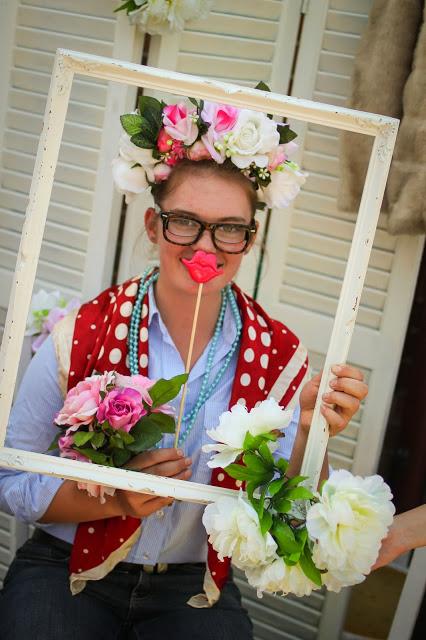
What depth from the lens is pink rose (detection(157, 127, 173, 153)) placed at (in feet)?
5.10

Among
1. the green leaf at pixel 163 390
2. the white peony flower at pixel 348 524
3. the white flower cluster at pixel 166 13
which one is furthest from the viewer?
the white flower cluster at pixel 166 13

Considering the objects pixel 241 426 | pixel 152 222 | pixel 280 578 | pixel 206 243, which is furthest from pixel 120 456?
pixel 152 222

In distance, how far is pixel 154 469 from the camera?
1396 mm

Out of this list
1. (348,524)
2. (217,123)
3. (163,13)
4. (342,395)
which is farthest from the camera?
(163,13)

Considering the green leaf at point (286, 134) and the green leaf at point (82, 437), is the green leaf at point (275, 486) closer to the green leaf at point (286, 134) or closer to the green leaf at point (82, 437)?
the green leaf at point (82, 437)

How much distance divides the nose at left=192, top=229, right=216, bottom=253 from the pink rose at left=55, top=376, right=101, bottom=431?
13.9 inches

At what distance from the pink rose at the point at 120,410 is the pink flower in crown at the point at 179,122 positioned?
54cm

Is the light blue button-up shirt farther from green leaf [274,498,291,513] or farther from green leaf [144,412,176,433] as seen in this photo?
green leaf [274,498,291,513]

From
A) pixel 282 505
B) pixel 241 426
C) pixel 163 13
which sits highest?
pixel 163 13

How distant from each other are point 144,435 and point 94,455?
97mm

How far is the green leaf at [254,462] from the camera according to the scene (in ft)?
4.13

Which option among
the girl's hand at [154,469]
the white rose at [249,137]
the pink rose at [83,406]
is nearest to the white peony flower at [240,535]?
the girl's hand at [154,469]

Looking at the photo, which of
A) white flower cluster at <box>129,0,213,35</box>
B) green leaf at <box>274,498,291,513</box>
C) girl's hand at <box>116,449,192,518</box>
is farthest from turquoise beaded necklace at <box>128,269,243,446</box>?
white flower cluster at <box>129,0,213,35</box>

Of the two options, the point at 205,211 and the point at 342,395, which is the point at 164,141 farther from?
the point at 342,395
